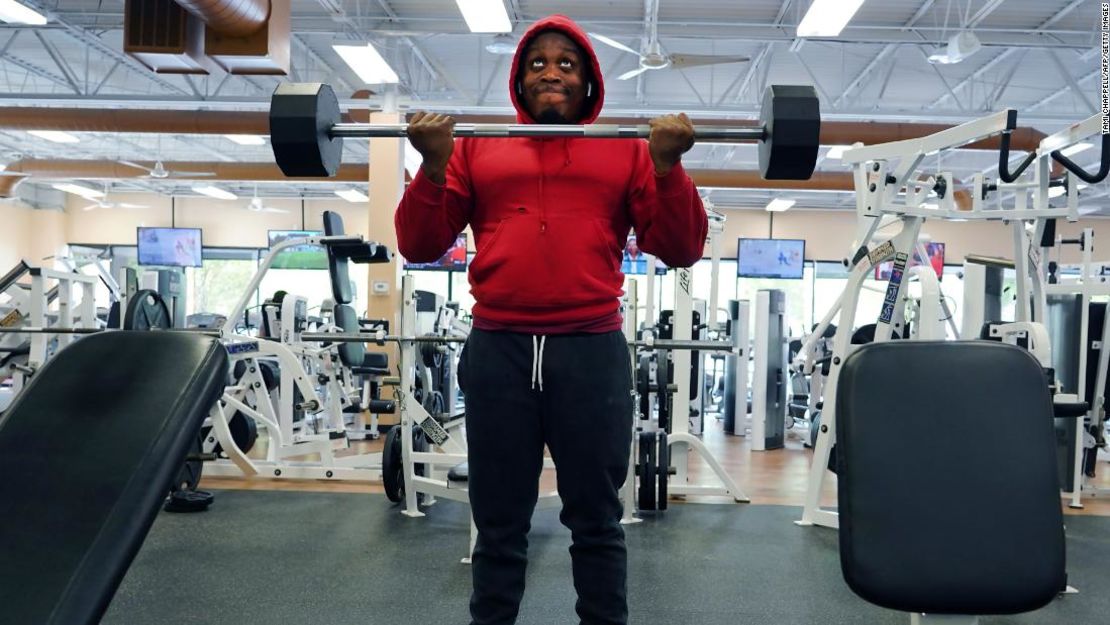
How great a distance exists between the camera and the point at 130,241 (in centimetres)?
1233

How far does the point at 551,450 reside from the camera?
1.34 metres

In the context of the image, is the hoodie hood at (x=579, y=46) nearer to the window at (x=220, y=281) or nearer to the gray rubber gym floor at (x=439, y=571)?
the gray rubber gym floor at (x=439, y=571)

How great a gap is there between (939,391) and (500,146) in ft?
2.72

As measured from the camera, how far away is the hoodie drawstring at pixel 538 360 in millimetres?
1310

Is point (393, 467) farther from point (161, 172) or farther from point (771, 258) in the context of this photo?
point (771, 258)

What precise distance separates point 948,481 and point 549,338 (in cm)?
64

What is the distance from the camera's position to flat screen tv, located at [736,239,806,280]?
11.0 metres

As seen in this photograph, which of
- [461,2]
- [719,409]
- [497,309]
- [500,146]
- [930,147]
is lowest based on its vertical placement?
[719,409]

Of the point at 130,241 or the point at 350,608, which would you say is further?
the point at 130,241

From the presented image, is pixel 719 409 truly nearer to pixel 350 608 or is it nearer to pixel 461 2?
pixel 461 2

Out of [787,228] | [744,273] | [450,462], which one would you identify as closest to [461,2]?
[450,462]

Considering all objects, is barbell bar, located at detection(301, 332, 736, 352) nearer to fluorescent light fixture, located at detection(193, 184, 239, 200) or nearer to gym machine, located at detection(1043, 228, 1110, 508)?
gym machine, located at detection(1043, 228, 1110, 508)

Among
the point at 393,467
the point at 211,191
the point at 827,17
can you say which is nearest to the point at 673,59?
the point at 827,17

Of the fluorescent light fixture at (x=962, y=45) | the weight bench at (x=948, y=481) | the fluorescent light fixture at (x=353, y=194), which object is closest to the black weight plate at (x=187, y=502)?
the weight bench at (x=948, y=481)
